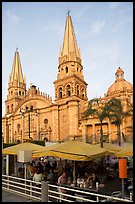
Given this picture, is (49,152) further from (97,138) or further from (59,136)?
(59,136)

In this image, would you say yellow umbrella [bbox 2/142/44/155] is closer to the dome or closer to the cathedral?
the cathedral

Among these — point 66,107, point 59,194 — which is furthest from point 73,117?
point 59,194

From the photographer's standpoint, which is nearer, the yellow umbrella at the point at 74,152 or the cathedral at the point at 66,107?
the yellow umbrella at the point at 74,152

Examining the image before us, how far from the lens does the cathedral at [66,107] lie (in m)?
39.4

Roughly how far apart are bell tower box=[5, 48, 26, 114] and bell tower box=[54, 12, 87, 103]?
48.4 ft

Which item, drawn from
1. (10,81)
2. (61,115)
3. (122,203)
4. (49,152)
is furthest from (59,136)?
(122,203)

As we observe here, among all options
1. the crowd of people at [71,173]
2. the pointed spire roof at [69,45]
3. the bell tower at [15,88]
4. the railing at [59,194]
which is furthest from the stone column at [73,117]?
the railing at [59,194]

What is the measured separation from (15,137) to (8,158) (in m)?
41.0

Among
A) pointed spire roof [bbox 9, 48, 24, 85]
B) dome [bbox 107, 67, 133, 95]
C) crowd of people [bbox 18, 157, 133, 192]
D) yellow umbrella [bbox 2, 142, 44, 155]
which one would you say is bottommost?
crowd of people [bbox 18, 157, 133, 192]

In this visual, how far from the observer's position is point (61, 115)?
43406mm

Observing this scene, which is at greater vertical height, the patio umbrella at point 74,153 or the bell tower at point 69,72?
the bell tower at point 69,72

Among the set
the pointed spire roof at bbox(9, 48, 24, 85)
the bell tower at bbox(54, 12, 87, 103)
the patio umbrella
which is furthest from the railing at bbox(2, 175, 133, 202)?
the pointed spire roof at bbox(9, 48, 24, 85)

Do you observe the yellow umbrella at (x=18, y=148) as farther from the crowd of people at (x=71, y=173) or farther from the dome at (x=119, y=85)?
the dome at (x=119, y=85)

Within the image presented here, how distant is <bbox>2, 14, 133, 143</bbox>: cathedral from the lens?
39.4 metres
